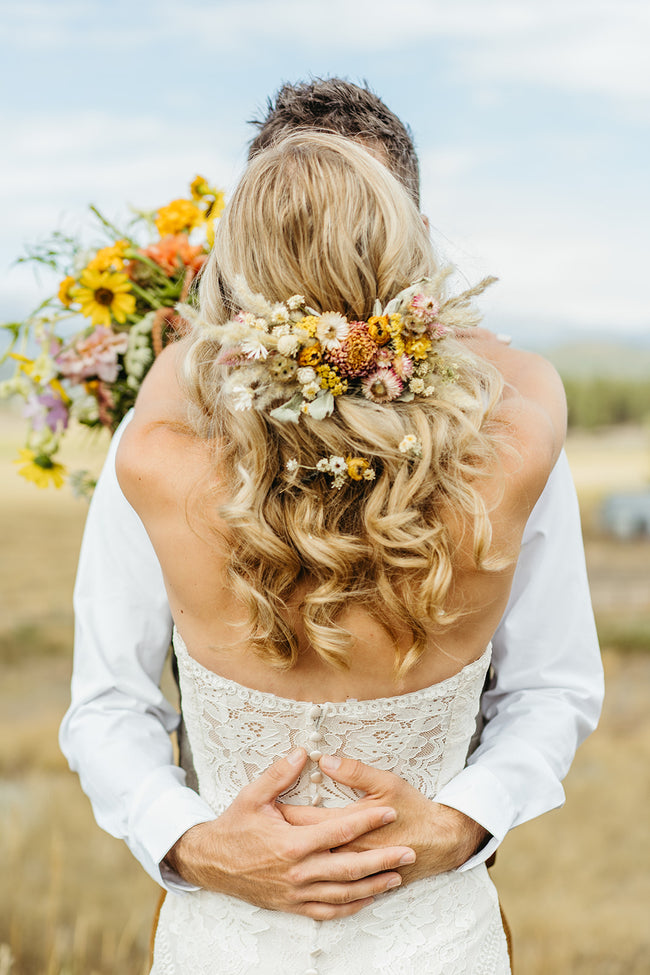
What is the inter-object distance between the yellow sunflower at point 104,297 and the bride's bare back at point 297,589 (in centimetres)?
54

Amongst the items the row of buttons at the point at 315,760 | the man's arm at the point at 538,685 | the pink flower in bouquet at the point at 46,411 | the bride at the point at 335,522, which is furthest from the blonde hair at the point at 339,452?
the pink flower in bouquet at the point at 46,411

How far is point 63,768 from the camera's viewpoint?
859 cm

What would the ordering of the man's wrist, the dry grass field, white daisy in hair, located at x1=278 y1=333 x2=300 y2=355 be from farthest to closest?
the dry grass field < the man's wrist < white daisy in hair, located at x1=278 y1=333 x2=300 y2=355

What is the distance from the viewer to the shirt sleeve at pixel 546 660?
1.46 m

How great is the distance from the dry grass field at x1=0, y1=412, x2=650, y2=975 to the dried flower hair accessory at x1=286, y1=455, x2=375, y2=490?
0.97 m

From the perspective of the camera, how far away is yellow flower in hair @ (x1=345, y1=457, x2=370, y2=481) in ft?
3.70

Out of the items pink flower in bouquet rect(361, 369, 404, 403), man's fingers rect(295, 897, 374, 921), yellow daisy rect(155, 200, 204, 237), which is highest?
yellow daisy rect(155, 200, 204, 237)

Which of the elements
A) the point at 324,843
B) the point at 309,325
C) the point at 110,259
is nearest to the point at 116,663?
the point at 324,843

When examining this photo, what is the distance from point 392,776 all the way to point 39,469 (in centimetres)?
112

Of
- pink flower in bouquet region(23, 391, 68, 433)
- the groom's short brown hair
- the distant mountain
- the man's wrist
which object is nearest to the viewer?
the man's wrist

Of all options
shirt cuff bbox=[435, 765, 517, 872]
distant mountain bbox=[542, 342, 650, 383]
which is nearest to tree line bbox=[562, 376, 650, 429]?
distant mountain bbox=[542, 342, 650, 383]

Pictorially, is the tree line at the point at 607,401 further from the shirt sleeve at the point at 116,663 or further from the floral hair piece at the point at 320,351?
the floral hair piece at the point at 320,351

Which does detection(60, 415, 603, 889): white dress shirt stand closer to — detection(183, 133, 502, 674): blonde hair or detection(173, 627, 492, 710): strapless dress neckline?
detection(173, 627, 492, 710): strapless dress neckline

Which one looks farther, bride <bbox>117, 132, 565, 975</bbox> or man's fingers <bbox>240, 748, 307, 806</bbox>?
man's fingers <bbox>240, 748, 307, 806</bbox>
